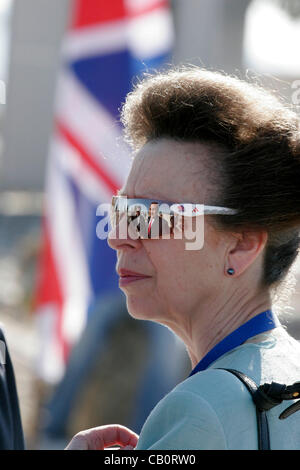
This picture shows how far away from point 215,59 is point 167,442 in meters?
5.87

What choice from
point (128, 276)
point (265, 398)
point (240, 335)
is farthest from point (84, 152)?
point (265, 398)

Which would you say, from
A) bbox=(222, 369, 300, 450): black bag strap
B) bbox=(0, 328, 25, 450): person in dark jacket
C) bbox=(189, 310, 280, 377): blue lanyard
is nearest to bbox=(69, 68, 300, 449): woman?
bbox=(189, 310, 280, 377): blue lanyard

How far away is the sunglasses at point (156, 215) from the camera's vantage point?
175 cm

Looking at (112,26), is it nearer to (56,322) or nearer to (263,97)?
(56,322)

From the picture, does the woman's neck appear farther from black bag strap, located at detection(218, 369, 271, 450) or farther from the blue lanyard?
black bag strap, located at detection(218, 369, 271, 450)

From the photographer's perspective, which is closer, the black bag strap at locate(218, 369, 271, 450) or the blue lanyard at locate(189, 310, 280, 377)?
the black bag strap at locate(218, 369, 271, 450)

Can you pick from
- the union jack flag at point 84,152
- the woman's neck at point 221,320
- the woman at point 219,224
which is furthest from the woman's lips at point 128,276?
the union jack flag at point 84,152

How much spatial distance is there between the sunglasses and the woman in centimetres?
1

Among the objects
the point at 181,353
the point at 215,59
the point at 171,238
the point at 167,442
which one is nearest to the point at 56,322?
the point at 181,353

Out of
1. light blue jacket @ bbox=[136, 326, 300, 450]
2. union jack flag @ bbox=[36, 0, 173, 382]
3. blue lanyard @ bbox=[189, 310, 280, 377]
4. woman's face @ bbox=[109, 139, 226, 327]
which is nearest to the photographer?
light blue jacket @ bbox=[136, 326, 300, 450]

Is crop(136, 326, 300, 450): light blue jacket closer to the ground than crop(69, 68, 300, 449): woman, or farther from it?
closer to the ground

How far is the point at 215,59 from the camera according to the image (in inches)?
273

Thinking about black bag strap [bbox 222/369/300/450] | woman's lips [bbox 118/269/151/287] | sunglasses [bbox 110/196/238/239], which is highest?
sunglasses [bbox 110/196/238/239]

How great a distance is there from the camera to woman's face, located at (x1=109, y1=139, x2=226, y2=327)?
1.76 m
